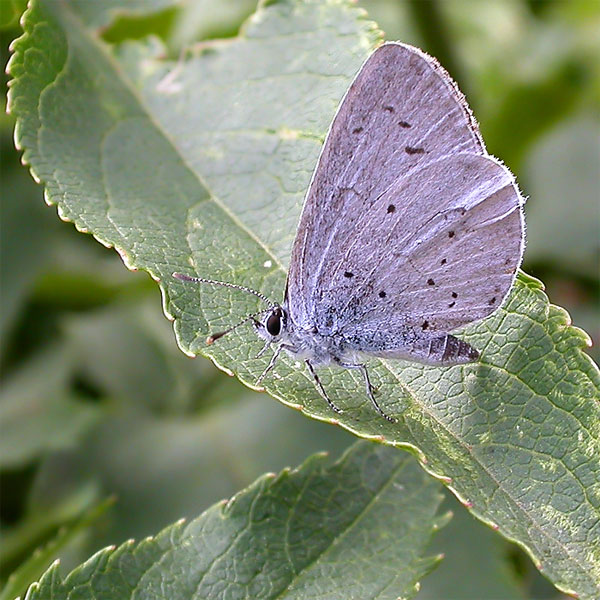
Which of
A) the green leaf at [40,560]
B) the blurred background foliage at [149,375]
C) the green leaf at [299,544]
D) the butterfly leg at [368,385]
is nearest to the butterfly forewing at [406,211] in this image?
the butterfly leg at [368,385]

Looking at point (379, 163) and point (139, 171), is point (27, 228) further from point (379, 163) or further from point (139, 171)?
point (379, 163)

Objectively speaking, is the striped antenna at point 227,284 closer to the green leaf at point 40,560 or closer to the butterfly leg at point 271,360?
the butterfly leg at point 271,360

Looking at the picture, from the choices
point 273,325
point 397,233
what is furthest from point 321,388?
point 397,233

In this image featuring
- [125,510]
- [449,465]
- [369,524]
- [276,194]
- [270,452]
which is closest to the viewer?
[449,465]

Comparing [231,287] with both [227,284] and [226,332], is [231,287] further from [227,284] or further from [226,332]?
[226,332]

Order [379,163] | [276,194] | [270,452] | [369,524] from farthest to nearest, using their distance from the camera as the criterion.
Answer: [270,452] → [276,194] → [379,163] → [369,524]

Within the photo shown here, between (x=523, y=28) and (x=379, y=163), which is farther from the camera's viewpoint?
(x=523, y=28)

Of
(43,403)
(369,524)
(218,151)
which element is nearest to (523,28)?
(218,151)

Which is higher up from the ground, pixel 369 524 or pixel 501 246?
pixel 501 246
